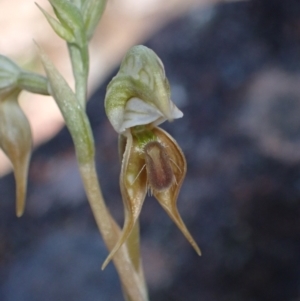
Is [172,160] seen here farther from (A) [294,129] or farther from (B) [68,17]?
(A) [294,129]

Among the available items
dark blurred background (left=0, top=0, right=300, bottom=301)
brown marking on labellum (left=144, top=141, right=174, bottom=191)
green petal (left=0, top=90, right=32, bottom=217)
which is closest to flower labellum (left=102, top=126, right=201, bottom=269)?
brown marking on labellum (left=144, top=141, right=174, bottom=191)

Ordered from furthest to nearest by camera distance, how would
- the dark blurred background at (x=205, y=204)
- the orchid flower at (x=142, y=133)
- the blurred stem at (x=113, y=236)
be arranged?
1. the dark blurred background at (x=205, y=204)
2. the blurred stem at (x=113, y=236)
3. the orchid flower at (x=142, y=133)

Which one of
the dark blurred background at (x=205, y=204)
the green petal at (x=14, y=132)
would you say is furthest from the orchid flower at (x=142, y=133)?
the dark blurred background at (x=205, y=204)

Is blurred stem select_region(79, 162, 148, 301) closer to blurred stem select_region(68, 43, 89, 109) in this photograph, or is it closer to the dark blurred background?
blurred stem select_region(68, 43, 89, 109)

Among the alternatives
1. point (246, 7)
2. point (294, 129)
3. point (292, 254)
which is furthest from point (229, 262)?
point (246, 7)

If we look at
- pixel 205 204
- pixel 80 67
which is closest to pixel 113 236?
pixel 80 67

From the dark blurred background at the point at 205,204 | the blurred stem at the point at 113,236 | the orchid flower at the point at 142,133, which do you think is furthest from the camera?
the dark blurred background at the point at 205,204

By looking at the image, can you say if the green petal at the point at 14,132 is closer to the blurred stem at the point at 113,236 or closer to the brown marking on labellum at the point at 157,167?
the blurred stem at the point at 113,236
